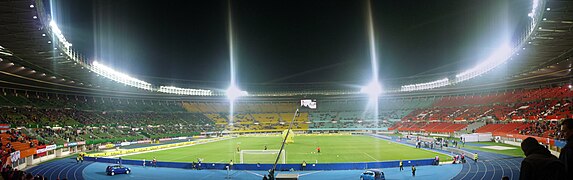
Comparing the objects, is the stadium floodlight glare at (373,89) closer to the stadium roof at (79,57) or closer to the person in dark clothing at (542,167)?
the stadium roof at (79,57)

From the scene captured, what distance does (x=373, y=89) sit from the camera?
112750 mm

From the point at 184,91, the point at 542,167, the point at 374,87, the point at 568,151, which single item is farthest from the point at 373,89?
the point at 542,167

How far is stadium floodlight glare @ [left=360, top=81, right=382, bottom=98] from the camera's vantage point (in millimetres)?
110000

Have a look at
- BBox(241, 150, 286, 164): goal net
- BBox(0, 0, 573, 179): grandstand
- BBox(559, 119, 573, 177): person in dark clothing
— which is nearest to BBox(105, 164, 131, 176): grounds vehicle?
BBox(0, 0, 573, 179): grandstand

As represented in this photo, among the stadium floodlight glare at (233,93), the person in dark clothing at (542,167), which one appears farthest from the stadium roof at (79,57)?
the stadium floodlight glare at (233,93)

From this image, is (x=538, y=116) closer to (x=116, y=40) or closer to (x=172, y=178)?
(x=172, y=178)

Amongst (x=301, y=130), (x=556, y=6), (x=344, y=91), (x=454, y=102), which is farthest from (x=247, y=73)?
(x=556, y=6)

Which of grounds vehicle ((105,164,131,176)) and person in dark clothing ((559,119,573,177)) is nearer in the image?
person in dark clothing ((559,119,573,177))

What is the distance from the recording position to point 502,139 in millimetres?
58125

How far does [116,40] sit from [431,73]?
7465 centimetres

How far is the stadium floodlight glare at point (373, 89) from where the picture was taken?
361ft

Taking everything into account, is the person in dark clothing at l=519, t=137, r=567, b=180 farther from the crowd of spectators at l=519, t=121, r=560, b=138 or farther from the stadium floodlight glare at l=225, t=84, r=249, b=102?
the stadium floodlight glare at l=225, t=84, r=249, b=102

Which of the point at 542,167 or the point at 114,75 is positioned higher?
the point at 114,75

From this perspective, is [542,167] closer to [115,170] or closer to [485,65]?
[115,170]
